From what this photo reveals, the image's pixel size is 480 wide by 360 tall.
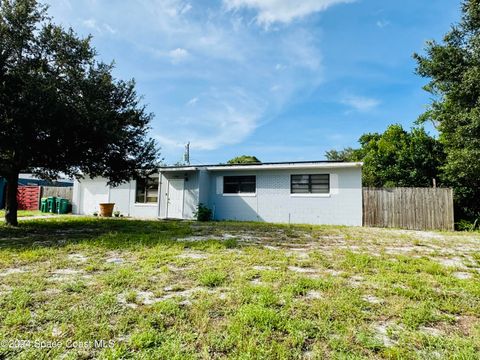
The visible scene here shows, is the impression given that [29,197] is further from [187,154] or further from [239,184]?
[239,184]

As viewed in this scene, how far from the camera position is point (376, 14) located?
8586 millimetres

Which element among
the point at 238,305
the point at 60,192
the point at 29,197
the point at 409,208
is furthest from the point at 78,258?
the point at 29,197

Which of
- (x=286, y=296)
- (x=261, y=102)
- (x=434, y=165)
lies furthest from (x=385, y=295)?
(x=434, y=165)

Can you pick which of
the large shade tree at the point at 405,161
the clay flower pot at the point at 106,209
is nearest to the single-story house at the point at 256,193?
the clay flower pot at the point at 106,209

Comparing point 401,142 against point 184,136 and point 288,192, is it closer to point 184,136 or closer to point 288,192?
point 288,192

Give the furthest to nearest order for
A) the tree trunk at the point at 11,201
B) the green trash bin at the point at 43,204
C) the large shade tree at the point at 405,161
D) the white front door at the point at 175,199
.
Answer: the green trash bin at the point at 43,204 < the large shade tree at the point at 405,161 < the white front door at the point at 175,199 < the tree trunk at the point at 11,201

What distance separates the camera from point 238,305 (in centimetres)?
287

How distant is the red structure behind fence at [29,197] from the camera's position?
19.3m

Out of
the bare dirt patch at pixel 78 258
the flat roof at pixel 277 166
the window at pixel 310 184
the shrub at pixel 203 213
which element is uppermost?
the flat roof at pixel 277 166

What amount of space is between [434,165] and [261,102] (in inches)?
403

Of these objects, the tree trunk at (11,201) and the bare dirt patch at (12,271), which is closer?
the bare dirt patch at (12,271)

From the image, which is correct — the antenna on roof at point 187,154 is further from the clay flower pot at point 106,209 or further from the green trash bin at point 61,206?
the clay flower pot at point 106,209

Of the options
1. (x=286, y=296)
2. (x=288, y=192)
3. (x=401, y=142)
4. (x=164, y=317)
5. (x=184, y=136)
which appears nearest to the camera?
(x=164, y=317)

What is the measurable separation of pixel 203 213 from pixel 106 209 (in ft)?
19.5
